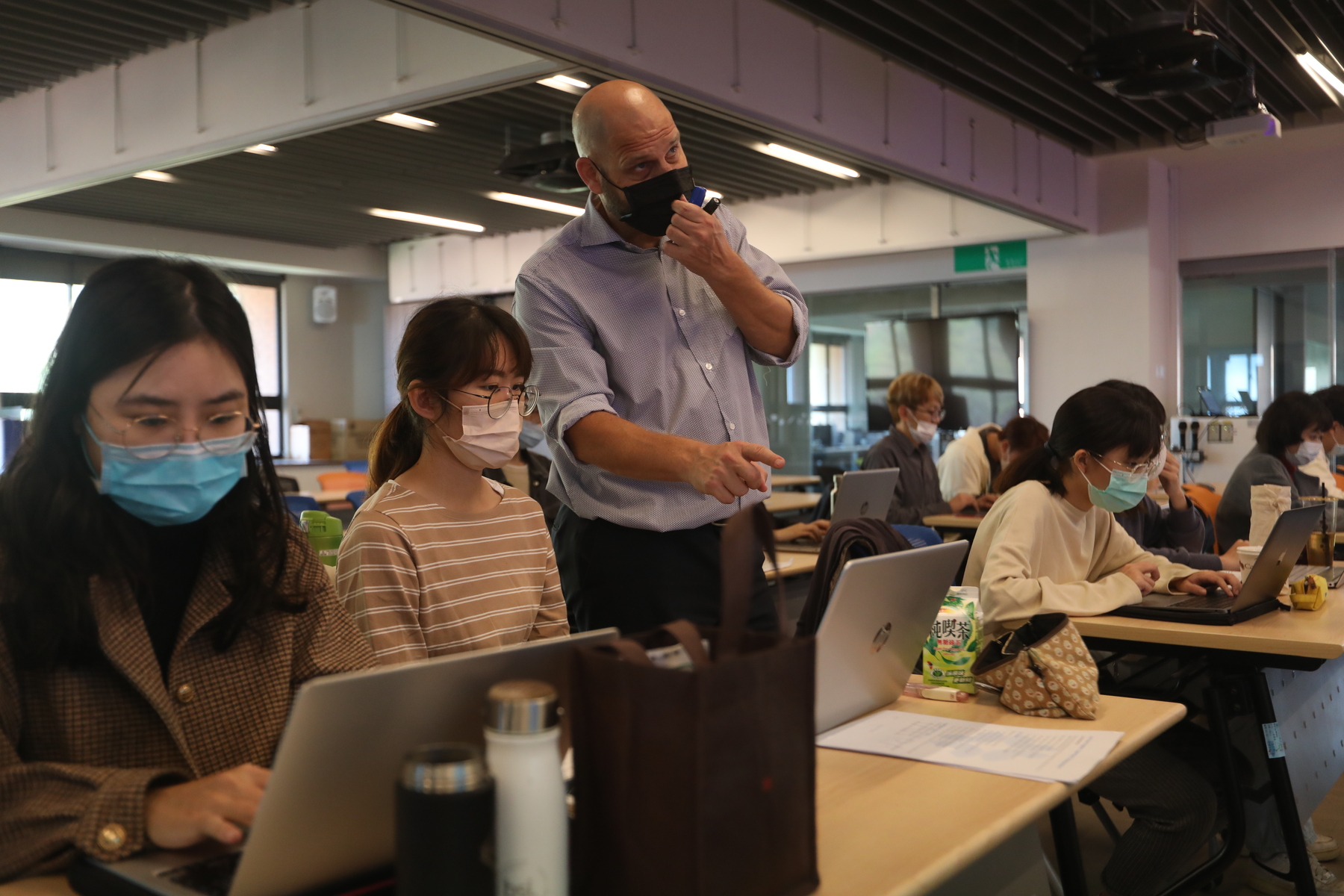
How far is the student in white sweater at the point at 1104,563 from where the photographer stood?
2357 millimetres

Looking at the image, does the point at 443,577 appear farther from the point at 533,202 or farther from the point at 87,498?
the point at 533,202

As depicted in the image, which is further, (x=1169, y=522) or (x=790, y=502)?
(x=790, y=502)

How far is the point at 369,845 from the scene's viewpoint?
968 millimetres

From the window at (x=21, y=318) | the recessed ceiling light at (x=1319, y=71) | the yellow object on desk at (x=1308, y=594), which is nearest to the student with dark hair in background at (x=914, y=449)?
the recessed ceiling light at (x=1319, y=71)

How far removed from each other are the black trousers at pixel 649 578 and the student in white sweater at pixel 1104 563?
81cm

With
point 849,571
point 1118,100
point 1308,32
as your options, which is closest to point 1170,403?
point 1118,100

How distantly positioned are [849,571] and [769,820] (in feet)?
1.70

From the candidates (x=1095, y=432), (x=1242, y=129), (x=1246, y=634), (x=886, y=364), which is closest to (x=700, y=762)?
(x=1246, y=634)

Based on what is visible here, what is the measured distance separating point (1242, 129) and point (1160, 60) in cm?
145

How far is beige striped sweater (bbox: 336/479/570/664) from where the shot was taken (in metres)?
1.69

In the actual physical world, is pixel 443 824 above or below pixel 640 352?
below

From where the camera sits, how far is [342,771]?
2.90 feet

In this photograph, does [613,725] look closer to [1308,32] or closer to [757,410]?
[757,410]

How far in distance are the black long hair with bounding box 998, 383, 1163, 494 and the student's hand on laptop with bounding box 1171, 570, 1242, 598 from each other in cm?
34
